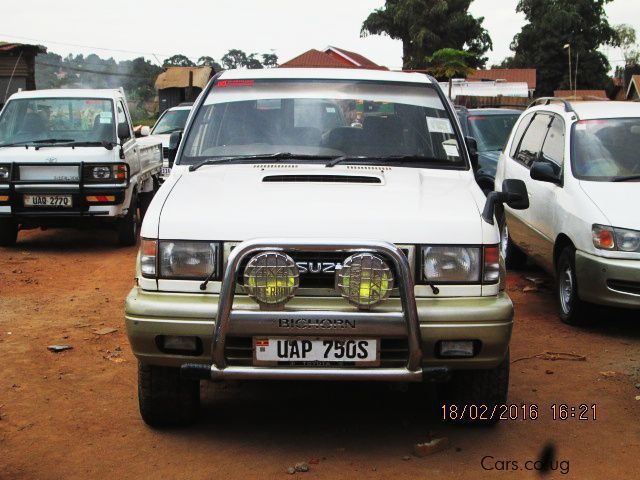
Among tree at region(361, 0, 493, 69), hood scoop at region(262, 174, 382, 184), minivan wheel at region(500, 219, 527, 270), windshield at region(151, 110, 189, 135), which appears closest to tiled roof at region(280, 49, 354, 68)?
tree at region(361, 0, 493, 69)

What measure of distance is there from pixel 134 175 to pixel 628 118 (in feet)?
20.5

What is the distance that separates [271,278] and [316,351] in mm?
389

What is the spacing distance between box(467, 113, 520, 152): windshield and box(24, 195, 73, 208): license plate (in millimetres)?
5426

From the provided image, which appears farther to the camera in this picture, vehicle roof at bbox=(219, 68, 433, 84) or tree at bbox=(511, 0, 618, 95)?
tree at bbox=(511, 0, 618, 95)

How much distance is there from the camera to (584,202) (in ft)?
22.6

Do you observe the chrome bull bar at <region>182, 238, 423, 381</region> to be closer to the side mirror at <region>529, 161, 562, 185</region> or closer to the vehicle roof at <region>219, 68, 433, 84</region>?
the vehicle roof at <region>219, 68, 433, 84</region>

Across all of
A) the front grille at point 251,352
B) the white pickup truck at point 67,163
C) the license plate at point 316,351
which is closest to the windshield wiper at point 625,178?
the front grille at point 251,352

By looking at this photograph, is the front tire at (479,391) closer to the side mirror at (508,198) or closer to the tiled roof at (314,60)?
the side mirror at (508,198)

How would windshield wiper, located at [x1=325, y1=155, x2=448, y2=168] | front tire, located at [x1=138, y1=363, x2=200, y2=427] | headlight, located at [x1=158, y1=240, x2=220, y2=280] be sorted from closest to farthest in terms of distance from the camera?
headlight, located at [x1=158, y1=240, x2=220, y2=280] < front tire, located at [x1=138, y1=363, x2=200, y2=427] < windshield wiper, located at [x1=325, y1=155, x2=448, y2=168]

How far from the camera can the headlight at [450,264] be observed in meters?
4.18

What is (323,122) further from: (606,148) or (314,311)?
(606,148)

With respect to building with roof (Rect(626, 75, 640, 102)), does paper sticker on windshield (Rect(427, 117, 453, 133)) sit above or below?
below

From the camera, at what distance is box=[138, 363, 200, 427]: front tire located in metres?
4.51

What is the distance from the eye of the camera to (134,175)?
1159 centimetres
